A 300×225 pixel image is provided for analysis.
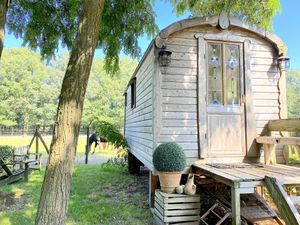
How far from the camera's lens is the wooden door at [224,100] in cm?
482

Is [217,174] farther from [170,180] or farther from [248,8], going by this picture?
[248,8]

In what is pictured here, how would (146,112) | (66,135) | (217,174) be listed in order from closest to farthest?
(66,135), (217,174), (146,112)

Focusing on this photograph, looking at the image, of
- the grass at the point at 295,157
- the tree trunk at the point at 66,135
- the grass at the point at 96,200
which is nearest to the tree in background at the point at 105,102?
the grass at the point at 96,200

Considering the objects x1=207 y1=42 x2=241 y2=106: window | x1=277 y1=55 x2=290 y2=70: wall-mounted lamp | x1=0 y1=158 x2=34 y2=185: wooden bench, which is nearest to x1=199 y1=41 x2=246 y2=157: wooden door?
x1=207 y1=42 x2=241 y2=106: window

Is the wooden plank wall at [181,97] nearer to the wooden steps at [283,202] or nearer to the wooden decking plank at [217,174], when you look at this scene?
the wooden decking plank at [217,174]

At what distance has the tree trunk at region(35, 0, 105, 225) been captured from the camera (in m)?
2.89

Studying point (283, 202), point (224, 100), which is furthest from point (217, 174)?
point (224, 100)

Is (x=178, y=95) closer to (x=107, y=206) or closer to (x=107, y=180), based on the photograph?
(x=107, y=206)

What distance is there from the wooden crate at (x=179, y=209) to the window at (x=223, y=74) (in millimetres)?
1916

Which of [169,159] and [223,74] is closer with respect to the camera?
[169,159]

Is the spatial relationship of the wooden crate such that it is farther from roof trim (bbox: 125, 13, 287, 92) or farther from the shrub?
the shrub

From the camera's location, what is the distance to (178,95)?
4730 millimetres

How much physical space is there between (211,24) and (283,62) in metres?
1.67

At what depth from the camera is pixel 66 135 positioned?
2.95 metres
